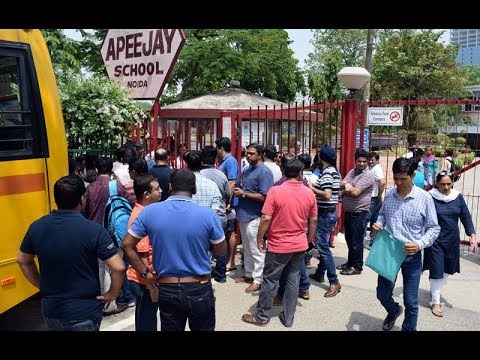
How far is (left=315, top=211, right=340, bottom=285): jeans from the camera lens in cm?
539

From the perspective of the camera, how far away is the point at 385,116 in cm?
721

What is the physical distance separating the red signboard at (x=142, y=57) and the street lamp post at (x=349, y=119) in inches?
105

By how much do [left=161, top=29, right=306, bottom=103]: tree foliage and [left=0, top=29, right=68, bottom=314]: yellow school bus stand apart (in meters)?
13.4

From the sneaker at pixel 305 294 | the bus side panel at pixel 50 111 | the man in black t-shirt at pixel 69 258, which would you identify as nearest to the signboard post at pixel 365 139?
the sneaker at pixel 305 294

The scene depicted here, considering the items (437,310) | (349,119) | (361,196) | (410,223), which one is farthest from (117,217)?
(349,119)

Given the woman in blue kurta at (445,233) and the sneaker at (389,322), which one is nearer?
the sneaker at (389,322)

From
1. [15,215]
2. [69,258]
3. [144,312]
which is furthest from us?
[15,215]

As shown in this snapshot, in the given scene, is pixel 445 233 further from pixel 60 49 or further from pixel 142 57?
pixel 60 49

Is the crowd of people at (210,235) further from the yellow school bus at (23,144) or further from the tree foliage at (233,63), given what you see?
the tree foliage at (233,63)

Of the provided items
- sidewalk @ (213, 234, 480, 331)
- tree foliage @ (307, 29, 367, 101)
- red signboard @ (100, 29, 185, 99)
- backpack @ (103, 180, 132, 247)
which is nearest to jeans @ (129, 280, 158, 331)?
backpack @ (103, 180, 132, 247)

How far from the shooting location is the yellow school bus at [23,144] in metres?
3.99

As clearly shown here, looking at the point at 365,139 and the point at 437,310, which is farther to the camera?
the point at 365,139

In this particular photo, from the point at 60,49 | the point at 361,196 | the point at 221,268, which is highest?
the point at 60,49

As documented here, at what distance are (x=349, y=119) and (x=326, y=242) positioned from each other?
106 inches
